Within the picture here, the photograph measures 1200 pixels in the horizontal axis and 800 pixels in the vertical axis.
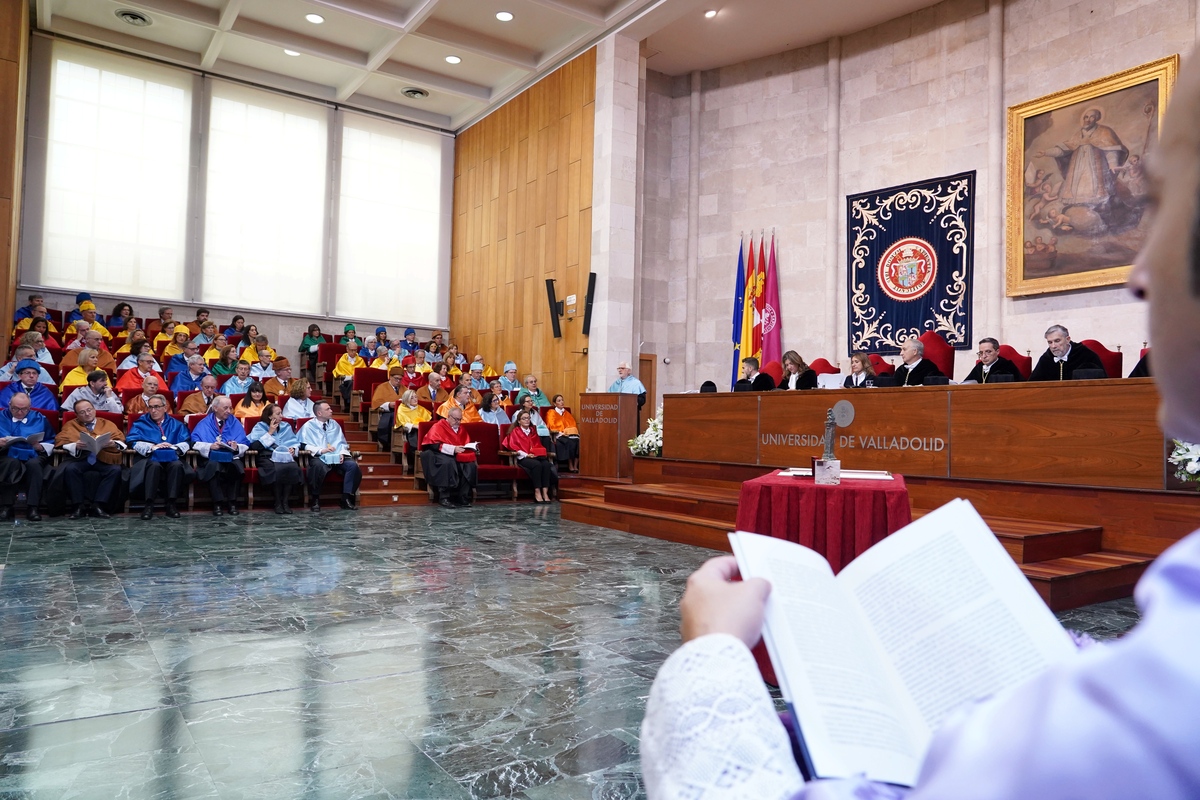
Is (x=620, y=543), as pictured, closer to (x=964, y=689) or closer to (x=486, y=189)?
(x=964, y=689)

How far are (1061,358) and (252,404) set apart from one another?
7.98 metres

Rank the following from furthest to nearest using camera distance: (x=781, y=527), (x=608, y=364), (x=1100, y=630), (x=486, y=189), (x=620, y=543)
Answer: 1. (x=486, y=189)
2. (x=608, y=364)
3. (x=620, y=543)
4. (x=1100, y=630)
5. (x=781, y=527)

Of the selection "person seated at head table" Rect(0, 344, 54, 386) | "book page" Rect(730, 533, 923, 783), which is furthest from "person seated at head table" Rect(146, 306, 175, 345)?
"book page" Rect(730, 533, 923, 783)

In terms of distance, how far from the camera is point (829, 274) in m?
11.0

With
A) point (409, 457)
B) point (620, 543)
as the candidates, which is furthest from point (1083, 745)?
point (409, 457)

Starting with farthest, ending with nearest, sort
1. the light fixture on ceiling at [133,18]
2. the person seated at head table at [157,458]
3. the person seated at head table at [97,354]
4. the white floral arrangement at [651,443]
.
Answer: the light fixture on ceiling at [133,18], the person seated at head table at [97,354], the white floral arrangement at [651,443], the person seated at head table at [157,458]

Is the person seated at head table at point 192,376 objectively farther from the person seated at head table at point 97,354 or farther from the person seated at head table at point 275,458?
the person seated at head table at point 275,458

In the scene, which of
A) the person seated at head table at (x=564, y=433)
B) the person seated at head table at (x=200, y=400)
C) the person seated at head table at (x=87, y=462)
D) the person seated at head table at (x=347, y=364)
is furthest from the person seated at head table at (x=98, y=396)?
the person seated at head table at (x=564, y=433)

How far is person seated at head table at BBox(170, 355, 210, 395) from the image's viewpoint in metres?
9.64

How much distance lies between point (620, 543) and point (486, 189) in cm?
939

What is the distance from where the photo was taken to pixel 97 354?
952 cm

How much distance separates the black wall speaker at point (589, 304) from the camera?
36.2 feet

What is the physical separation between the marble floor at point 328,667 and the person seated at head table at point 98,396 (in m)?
2.82

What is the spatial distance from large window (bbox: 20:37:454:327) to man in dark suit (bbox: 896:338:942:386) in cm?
1010
